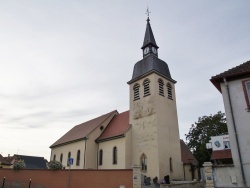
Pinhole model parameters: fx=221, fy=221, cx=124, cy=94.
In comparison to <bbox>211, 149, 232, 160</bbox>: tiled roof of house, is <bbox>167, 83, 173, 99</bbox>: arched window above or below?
above

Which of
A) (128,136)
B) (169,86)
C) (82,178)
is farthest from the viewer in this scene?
(169,86)

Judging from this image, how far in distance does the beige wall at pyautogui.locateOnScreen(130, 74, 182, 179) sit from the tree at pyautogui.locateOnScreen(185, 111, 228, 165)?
35.6 feet

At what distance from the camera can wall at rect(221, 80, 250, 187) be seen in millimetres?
10836

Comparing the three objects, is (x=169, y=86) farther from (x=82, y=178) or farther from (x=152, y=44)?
(x=82, y=178)

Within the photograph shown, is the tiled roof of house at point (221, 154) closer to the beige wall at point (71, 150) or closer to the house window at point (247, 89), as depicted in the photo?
the beige wall at point (71, 150)

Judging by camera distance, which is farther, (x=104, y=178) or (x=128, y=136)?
(x=128, y=136)

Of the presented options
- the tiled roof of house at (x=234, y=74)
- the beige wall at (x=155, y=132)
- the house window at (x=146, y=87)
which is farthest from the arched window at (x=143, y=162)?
the tiled roof of house at (x=234, y=74)

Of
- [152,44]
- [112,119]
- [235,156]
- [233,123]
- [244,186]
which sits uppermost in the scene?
[152,44]

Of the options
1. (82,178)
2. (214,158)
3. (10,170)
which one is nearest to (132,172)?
(82,178)

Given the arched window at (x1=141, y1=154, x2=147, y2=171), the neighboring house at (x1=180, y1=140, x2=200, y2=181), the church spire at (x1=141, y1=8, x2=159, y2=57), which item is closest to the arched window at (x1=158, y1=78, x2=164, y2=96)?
the church spire at (x1=141, y1=8, x2=159, y2=57)

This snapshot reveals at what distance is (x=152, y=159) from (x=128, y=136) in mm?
3843

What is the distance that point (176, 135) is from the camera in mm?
23688

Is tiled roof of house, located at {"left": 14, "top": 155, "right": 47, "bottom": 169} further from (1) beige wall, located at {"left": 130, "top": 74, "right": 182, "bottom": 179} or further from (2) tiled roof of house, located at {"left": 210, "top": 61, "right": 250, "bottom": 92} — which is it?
(2) tiled roof of house, located at {"left": 210, "top": 61, "right": 250, "bottom": 92}

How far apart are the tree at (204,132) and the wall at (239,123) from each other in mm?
21350
